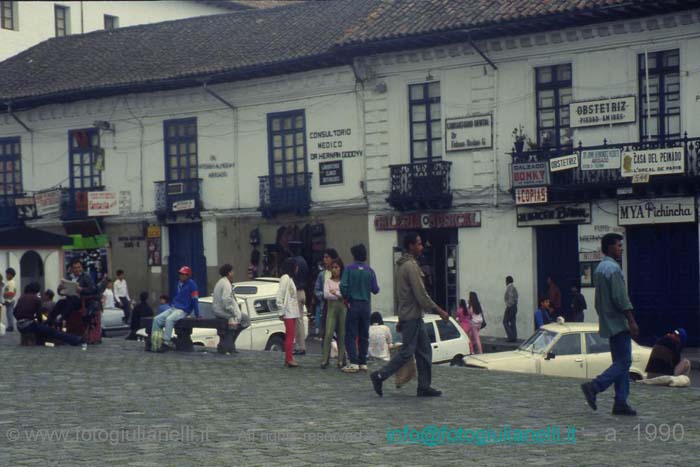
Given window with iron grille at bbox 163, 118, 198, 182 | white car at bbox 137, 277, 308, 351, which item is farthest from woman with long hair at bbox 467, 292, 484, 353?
window with iron grille at bbox 163, 118, 198, 182

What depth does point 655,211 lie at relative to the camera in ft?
95.7

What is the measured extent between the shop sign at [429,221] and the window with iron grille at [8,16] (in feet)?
74.5

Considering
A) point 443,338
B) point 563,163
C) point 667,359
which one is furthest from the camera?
point 563,163

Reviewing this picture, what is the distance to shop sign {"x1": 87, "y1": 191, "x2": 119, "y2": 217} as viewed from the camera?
Result: 133 feet

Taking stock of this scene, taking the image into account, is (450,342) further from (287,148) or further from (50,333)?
(287,148)

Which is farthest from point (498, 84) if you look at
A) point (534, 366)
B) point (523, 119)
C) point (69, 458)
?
point (69, 458)

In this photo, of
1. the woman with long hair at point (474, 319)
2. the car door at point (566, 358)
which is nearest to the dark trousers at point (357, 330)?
the car door at point (566, 358)

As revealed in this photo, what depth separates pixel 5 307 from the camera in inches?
1247

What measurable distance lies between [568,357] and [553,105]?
457 inches

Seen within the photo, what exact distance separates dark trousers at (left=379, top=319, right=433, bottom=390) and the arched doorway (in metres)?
17.3

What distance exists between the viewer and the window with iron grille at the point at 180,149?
38906 mm

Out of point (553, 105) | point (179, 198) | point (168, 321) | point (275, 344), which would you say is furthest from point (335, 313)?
point (179, 198)

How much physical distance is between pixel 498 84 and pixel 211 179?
33.6 ft

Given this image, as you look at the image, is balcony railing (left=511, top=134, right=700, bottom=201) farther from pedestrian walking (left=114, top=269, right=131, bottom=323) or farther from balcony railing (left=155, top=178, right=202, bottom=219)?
pedestrian walking (left=114, top=269, right=131, bottom=323)
